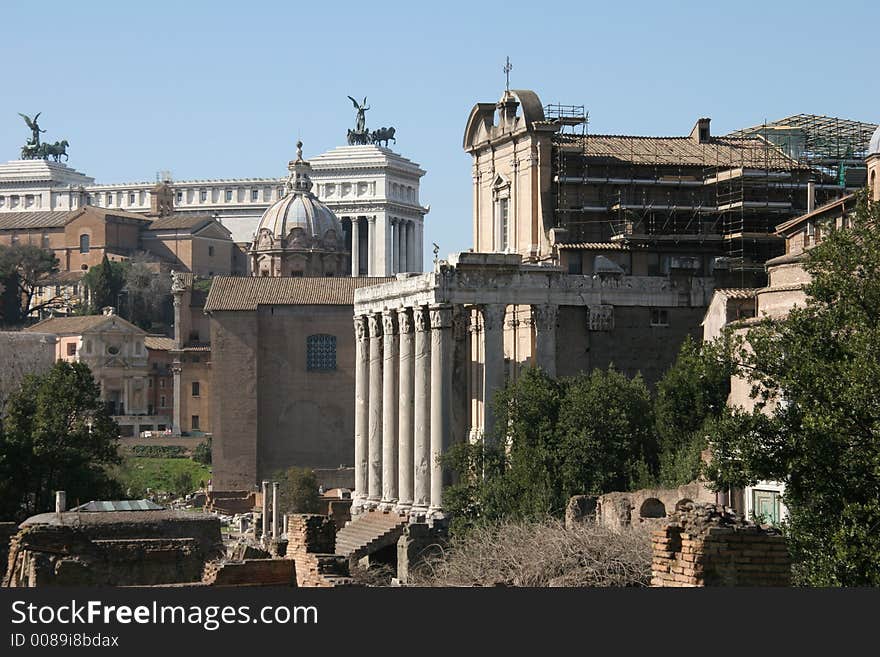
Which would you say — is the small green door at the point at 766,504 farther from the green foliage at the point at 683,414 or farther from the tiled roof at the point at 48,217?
the tiled roof at the point at 48,217

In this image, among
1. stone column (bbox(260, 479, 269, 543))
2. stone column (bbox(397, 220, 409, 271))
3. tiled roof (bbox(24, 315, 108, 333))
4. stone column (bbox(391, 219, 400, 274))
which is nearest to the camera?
stone column (bbox(260, 479, 269, 543))

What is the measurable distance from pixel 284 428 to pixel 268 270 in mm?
23366

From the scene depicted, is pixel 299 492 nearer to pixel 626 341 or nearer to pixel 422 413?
pixel 422 413

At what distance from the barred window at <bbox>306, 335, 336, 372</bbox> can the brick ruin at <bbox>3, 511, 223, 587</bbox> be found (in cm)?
4935

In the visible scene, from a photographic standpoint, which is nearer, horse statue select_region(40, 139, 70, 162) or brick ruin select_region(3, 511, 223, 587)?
brick ruin select_region(3, 511, 223, 587)

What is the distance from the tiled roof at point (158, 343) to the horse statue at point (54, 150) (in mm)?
76948

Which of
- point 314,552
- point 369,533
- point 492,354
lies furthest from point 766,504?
point 369,533

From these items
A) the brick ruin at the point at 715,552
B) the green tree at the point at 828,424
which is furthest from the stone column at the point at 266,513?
the brick ruin at the point at 715,552

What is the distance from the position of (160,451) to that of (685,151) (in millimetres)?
47254

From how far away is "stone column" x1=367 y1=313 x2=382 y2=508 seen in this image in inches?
2178

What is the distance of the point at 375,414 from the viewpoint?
56281 millimetres

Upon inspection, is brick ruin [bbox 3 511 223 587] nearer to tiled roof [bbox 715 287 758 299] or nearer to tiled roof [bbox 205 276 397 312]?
tiled roof [bbox 715 287 758 299]

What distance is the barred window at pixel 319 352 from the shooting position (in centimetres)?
7794

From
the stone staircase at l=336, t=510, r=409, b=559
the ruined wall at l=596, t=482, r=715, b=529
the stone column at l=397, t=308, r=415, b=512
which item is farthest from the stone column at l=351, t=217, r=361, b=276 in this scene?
the ruined wall at l=596, t=482, r=715, b=529
